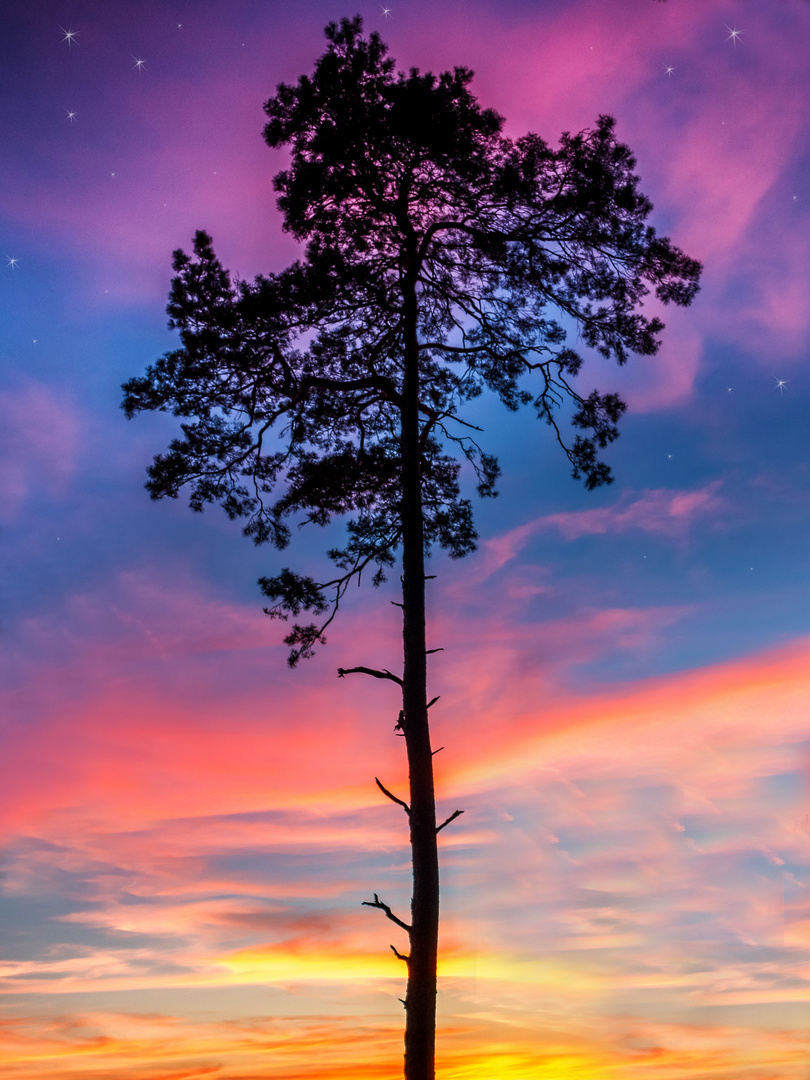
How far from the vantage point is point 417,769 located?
930 cm

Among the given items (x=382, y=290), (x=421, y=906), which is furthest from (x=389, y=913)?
(x=382, y=290)

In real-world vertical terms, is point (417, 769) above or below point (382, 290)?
below

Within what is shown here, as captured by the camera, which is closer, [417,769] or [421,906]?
[421,906]

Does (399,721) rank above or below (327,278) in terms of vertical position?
below

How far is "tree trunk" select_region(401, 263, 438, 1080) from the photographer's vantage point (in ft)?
28.0

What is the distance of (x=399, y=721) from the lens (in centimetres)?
962

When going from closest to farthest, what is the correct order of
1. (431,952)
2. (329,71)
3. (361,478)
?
(431,952) < (329,71) < (361,478)

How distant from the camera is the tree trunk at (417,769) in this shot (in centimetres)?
854

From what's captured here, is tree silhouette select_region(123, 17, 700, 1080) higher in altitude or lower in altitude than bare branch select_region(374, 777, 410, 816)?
higher

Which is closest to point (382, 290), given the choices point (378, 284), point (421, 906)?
point (378, 284)

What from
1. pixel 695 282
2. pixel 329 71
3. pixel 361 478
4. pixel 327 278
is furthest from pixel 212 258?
pixel 695 282

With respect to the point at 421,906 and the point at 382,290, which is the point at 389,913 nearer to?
the point at 421,906

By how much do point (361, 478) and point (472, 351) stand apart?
95.4 inches

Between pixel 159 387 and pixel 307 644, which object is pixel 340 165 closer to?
pixel 159 387
